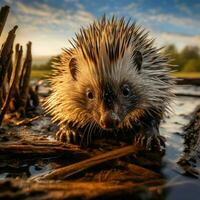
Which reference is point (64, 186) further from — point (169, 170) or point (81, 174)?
point (169, 170)

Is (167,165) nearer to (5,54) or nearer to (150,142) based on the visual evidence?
(150,142)

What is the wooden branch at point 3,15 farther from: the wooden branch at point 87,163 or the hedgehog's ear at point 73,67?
the wooden branch at point 87,163

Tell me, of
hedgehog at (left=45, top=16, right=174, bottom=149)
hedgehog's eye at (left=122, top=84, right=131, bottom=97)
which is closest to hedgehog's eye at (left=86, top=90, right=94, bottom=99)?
hedgehog at (left=45, top=16, right=174, bottom=149)

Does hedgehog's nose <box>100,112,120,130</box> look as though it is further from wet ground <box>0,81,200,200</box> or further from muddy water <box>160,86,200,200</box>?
muddy water <box>160,86,200,200</box>

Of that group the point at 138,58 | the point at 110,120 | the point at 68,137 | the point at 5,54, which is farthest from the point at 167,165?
the point at 5,54

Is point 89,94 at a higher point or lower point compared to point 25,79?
lower

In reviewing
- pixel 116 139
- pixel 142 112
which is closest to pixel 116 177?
pixel 116 139
